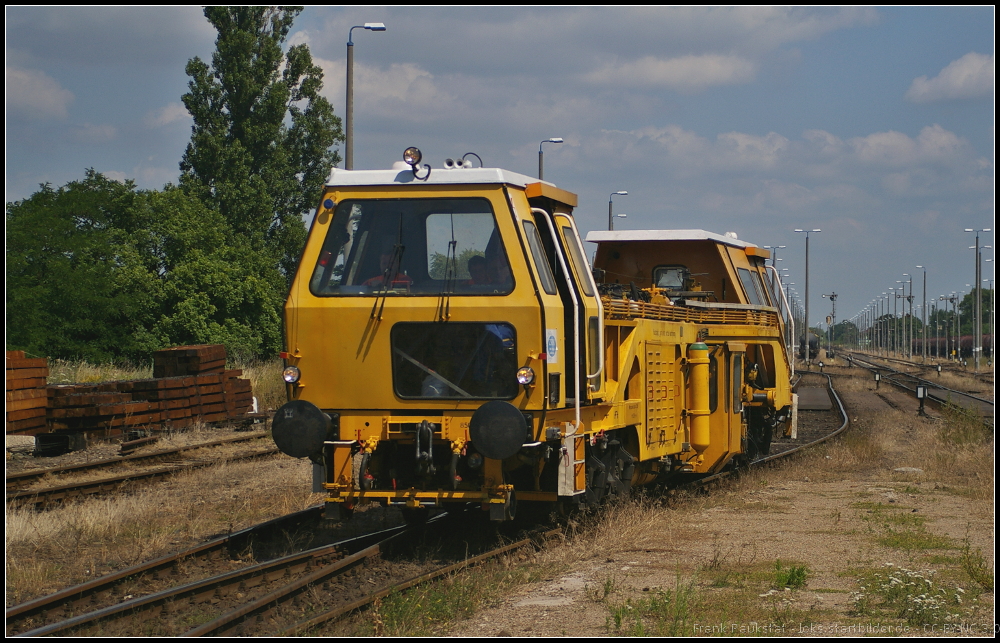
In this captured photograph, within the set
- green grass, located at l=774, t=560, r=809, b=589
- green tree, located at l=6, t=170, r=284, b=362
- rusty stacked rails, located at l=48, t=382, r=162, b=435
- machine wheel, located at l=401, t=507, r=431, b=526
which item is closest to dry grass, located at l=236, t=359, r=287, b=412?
green tree, located at l=6, t=170, r=284, b=362

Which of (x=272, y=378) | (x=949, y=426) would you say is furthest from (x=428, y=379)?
(x=272, y=378)

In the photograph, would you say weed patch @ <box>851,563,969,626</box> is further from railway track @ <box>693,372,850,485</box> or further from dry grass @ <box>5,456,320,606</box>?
railway track @ <box>693,372,850,485</box>

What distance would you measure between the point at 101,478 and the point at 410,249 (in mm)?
7558

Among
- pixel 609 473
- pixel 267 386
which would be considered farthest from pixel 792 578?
pixel 267 386

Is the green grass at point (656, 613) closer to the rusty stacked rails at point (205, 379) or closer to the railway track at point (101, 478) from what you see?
the railway track at point (101, 478)

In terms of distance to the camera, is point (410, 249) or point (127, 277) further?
point (127, 277)

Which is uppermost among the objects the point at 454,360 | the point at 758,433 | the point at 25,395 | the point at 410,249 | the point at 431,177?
the point at 431,177

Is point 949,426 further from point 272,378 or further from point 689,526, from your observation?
point 272,378

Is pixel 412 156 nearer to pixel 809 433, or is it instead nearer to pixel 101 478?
pixel 101 478

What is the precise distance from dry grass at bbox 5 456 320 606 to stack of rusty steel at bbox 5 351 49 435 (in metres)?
3.92

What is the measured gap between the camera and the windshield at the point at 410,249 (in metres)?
8.44

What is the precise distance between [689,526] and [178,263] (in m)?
27.6

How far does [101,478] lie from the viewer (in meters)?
14.0

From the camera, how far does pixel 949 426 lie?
Answer: 19328 mm
